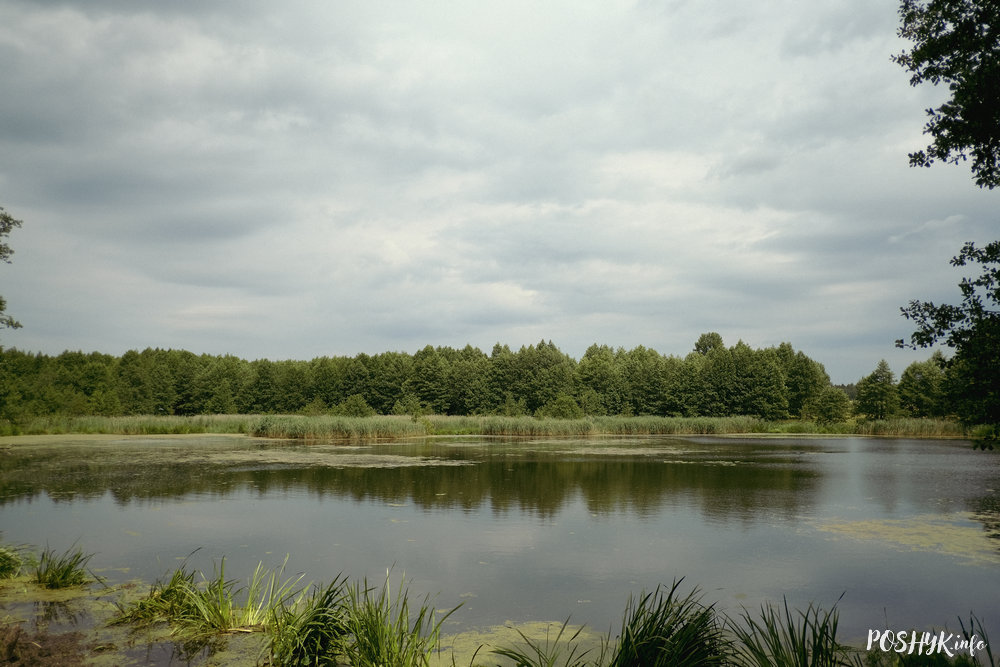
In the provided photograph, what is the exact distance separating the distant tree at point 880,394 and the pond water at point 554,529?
38.4 m

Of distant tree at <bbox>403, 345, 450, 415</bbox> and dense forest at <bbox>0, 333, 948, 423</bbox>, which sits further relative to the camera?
distant tree at <bbox>403, 345, 450, 415</bbox>

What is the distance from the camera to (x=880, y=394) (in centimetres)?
5806

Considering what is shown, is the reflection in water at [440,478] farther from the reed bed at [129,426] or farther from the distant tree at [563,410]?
the distant tree at [563,410]

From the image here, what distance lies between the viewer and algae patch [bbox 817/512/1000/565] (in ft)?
33.0

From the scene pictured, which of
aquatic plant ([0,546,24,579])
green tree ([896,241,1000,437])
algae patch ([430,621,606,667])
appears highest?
green tree ([896,241,1000,437])

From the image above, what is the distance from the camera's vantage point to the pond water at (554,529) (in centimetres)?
785

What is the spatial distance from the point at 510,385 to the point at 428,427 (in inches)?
1291

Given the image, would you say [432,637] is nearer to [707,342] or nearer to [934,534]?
[934,534]

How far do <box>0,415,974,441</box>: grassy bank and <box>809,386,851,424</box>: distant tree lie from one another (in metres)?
6.07

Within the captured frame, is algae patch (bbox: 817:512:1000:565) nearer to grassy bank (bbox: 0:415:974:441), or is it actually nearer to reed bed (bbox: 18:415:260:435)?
grassy bank (bbox: 0:415:974:441)

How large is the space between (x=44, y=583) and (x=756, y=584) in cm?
895

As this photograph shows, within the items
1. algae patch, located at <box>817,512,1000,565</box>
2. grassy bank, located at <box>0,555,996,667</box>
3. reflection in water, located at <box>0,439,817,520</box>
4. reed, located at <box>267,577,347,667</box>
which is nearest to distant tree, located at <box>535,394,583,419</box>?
reflection in water, located at <box>0,439,817,520</box>

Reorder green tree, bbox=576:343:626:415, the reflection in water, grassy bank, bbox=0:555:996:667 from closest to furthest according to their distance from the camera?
grassy bank, bbox=0:555:996:667, the reflection in water, green tree, bbox=576:343:626:415

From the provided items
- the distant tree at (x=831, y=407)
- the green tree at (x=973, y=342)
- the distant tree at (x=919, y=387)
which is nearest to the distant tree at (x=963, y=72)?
the green tree at (x=973, y=342)
